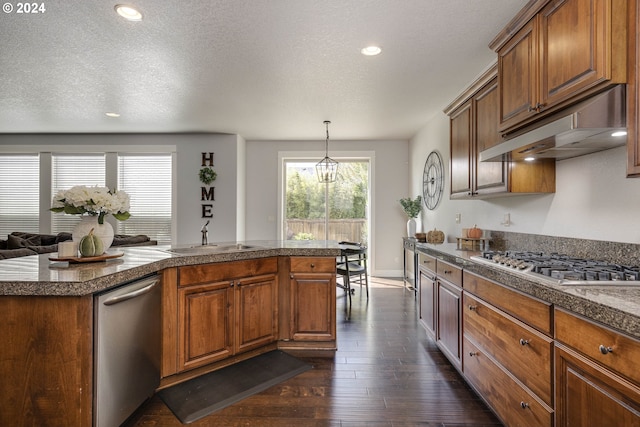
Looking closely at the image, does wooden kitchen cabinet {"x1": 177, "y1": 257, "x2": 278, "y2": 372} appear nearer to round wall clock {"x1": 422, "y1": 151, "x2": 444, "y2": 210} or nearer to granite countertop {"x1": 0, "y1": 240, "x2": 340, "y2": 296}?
granite countertop {"x1": 0, "y1": 240, "x2": 340, "y2": 296}

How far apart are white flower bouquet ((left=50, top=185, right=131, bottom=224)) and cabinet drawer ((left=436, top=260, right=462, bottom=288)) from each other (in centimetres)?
232

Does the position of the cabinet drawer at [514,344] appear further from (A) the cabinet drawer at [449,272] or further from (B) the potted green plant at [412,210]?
(B) the potted green plant at [412,210]

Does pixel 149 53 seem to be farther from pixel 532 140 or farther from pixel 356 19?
pixel 532 140

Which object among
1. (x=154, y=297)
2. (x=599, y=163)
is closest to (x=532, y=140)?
(x=599, y=163)

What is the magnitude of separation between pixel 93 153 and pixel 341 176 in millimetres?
4573

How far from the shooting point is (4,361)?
148 centimetres

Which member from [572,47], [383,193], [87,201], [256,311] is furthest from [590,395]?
[383,193]

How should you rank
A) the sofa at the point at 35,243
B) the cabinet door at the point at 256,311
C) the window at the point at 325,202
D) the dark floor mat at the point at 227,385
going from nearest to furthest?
the dark floor mat at the point at 227,385, the cabinet door at the point at 256,311, the sofa at the point at 35,243, the window at the point at 325,202

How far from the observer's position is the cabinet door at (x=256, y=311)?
2557 millimetres

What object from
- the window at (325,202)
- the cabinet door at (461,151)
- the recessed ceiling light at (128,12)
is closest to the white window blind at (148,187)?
the window at (325,202)

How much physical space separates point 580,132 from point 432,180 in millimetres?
3341

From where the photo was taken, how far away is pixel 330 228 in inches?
250

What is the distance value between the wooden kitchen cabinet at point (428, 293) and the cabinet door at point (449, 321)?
0.11 meters

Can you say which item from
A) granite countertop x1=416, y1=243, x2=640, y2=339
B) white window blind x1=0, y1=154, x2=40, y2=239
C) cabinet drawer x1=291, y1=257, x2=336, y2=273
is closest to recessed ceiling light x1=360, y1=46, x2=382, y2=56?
cabinet drawer x1=291, y1=257, x2=336, y2=273
